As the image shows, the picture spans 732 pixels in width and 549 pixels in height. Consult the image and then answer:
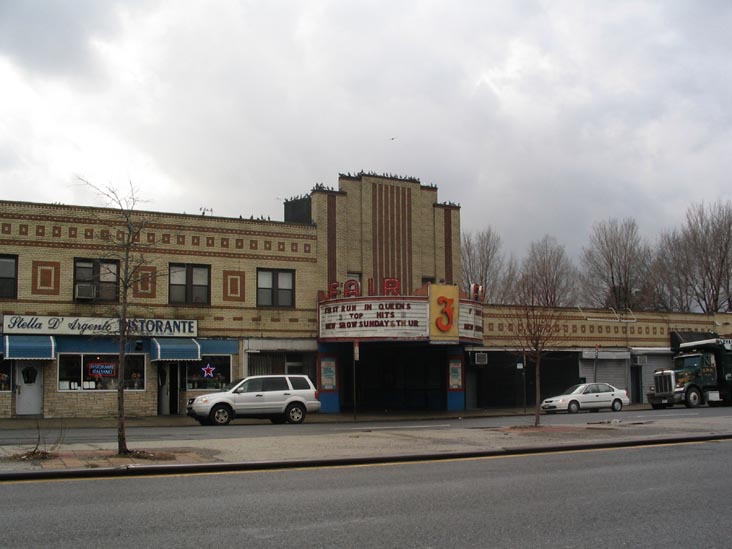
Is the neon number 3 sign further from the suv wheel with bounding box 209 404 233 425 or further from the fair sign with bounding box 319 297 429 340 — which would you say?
the suv wheel with bounding box 209 404 233 425

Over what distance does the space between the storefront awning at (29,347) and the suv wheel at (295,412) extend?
9245mm

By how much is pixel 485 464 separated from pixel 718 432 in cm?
888

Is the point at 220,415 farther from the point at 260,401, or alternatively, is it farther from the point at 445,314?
the point at 445,314

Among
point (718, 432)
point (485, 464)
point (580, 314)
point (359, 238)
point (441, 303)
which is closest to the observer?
point (485, 464)

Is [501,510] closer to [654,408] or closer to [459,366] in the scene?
[459,366]

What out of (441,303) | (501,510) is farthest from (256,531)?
(441,303)

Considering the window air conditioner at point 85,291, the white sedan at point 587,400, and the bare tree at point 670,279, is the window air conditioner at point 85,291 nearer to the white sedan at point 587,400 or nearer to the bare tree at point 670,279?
the white sedan at point 587,400

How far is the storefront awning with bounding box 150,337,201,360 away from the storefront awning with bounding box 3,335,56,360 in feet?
12.2

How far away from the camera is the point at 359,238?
36156 mm

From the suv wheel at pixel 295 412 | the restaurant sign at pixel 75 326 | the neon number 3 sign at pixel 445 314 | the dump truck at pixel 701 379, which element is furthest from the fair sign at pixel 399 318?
the dump truck at pixel 701 379

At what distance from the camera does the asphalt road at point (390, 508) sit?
830cm

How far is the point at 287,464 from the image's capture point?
14.4 meters

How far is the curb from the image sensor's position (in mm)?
12484

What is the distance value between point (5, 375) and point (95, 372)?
10.4 ft
